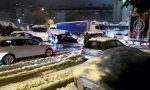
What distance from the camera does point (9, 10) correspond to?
9094 centimetres

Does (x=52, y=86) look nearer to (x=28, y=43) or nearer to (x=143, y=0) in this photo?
(x=143, y=0)

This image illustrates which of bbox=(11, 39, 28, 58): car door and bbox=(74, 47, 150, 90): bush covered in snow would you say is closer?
bbox=(74, 47, 150, 90): bush covered in snow

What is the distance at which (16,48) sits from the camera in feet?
50.0

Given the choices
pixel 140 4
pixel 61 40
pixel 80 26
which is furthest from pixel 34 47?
pixel 80 26

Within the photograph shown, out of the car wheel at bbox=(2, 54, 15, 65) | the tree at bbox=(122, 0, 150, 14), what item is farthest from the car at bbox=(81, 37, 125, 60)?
the tree at bbox=(122, 0, 150, 14)

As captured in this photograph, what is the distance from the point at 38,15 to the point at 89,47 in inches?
3181

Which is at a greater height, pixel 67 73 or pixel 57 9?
pixel 57 9

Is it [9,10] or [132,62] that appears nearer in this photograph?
[132,62]

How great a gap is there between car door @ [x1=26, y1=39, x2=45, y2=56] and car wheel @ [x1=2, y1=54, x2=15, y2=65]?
4.58 ft

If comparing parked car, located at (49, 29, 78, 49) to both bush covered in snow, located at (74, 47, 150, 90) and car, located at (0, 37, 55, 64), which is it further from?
bush covered in snow, located at (74, 47, 150, 90)

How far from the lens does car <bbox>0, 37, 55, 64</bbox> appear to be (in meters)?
14.5

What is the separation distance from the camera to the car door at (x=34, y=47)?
16230 millimetres

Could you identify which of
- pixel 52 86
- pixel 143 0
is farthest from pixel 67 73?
pixel 143 0

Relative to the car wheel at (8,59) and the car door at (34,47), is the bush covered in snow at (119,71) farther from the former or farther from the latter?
the car door at (34,47)
